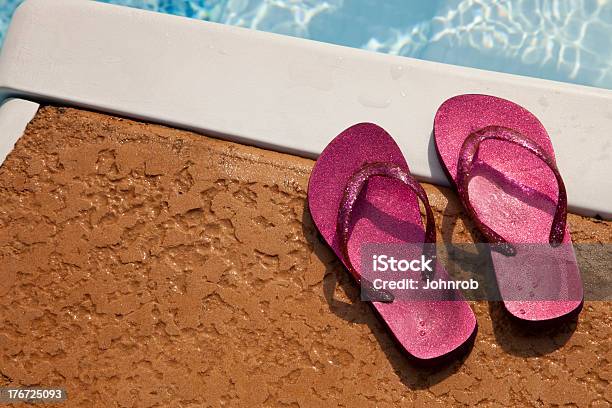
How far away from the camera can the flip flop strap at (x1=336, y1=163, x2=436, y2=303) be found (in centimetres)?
93

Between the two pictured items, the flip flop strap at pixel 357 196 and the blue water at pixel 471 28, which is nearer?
the flip flop strap at pixel 357 196

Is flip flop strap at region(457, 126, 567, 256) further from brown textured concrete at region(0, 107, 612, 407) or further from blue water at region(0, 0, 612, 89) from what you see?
blue water at region(0, 0, 612, 89)

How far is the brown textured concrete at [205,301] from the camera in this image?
90cm

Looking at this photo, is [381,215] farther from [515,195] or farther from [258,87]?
[258,87]

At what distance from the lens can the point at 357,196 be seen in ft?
3.12

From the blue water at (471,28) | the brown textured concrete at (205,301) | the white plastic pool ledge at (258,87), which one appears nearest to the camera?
the brown textured concrete at (205,301)

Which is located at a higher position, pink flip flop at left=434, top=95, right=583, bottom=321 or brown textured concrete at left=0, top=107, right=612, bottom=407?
pink flip flop at left=434, top=95, right=583, bottom=321

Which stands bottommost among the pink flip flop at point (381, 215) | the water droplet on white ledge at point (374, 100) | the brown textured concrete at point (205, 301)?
the brown textured concrete at point (205, 301)

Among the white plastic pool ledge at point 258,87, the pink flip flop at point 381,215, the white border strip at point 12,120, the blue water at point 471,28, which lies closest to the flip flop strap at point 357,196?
the pink flip flop at point 381,215

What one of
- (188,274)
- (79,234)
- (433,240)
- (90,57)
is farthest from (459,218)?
(90,57)

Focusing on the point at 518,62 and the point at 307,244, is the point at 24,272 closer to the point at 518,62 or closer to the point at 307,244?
the point at 307,244

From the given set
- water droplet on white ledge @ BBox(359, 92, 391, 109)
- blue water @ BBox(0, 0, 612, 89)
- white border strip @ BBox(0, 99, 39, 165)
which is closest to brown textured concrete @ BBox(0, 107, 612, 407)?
white border strip @ BBox(0, 99, 39, 165)

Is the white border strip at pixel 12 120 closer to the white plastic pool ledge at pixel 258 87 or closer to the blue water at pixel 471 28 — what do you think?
the white plastic pool ledge at pixel 258 87

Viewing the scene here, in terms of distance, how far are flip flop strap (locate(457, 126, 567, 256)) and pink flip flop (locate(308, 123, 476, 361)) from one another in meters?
0.08
